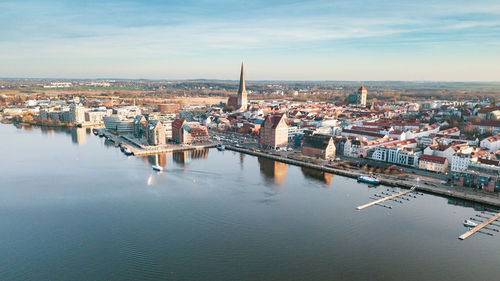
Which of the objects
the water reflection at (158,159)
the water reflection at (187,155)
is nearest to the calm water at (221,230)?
the water reflection at (158,159)

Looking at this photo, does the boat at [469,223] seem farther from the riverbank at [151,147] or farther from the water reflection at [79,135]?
the water reflection at [79,135]

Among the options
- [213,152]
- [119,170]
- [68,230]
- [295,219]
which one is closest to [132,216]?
[68,230]

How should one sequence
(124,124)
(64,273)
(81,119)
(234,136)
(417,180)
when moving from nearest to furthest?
1. (64,273)
2. (417,180)
3. (234,136)
4. (124,124)
5. (81,119)

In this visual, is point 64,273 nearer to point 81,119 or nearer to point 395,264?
point 395,264

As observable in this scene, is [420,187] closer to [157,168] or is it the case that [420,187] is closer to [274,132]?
[274,132]

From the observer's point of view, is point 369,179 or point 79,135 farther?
point 79,135

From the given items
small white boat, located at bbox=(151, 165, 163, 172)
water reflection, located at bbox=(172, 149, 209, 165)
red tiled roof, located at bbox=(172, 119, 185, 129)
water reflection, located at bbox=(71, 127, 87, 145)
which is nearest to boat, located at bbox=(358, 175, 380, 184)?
water reflection, located at bbox=(172, 149, 209, 165)

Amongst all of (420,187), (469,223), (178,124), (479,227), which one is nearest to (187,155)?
(178,124)
